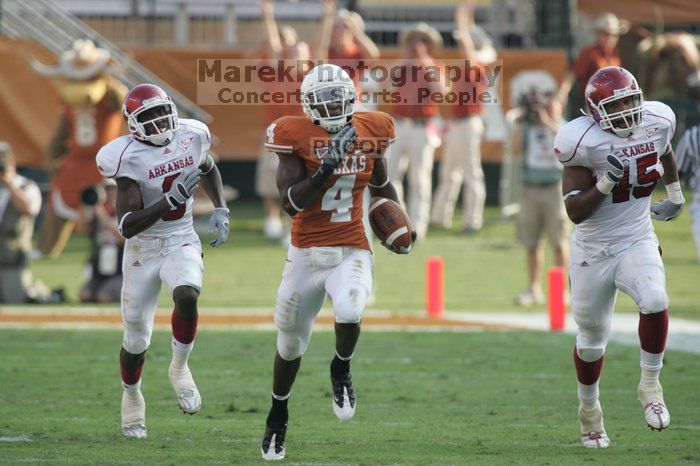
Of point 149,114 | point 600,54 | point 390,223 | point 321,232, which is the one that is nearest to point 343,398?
point 321,232

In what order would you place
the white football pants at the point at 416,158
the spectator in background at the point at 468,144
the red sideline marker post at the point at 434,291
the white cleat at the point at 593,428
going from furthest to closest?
the spectator in background at the point at 468,144 → the white football pants at the point at 416,158 → the red sideline marker post at the point at 434,291 → the white cleat at the point at 593,428

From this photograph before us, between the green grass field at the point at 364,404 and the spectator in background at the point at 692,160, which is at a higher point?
the spectator in background at the point at 692,160

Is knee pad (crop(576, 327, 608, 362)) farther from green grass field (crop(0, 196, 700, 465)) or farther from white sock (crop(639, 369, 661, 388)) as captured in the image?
green grass field (crop(0, 196, 700, 465))

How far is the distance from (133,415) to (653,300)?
2554mm

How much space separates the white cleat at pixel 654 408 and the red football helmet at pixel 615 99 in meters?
1.18

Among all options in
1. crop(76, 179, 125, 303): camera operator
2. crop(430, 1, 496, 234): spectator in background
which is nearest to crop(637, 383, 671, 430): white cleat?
crop(76, 179, 125, 303): camera operator

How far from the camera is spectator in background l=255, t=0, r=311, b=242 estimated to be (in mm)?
13438

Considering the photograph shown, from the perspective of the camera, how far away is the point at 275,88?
1416 centimetres

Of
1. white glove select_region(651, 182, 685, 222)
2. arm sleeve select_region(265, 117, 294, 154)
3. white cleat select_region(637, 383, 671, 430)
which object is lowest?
white cleat select_region(637, 383, 671, 430)

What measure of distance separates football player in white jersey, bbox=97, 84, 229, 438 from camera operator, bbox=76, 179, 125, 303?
5.12m

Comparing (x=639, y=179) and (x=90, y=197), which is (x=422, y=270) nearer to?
(x=90, y=197)

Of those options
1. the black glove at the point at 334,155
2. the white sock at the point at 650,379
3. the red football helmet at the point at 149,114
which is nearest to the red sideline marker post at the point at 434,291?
the red football helmet at the point at 149,114

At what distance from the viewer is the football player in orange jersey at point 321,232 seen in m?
5.89

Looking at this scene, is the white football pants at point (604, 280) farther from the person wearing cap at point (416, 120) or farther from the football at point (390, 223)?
the person wearing cap at point (416, 120)
